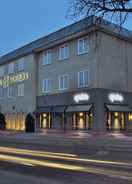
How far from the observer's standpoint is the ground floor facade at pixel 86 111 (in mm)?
38656

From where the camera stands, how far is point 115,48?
138 feet

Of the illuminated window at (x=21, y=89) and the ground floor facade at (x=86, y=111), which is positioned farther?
the illuminated window at (x=21, y=89)

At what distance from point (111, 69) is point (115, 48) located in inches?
106

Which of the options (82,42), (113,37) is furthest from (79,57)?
(113,37)

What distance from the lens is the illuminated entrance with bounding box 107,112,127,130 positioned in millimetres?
40094

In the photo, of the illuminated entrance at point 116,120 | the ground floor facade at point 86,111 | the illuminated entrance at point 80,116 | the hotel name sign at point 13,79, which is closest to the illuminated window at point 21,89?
the hotel name sign at point 13,79

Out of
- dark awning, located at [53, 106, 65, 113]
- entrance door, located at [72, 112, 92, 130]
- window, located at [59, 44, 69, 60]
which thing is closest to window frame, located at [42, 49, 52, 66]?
window, located at [59, 44, 69, 60]

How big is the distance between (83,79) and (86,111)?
12.4 ft

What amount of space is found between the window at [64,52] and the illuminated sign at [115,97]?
7657mm

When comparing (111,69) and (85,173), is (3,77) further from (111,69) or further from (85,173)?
(85,173)

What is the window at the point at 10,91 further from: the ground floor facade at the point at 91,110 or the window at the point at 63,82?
the window at the point at 63,82

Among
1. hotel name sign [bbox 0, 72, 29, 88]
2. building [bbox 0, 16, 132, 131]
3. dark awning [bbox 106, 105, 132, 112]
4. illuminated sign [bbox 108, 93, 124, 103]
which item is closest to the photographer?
dark awning [bbox 106, 105, 132, 112]

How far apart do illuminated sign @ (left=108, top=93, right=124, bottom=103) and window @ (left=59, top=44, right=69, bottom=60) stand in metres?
7.66

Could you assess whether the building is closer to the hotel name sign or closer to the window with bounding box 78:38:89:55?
the window with bounding box 78:38:89:55
